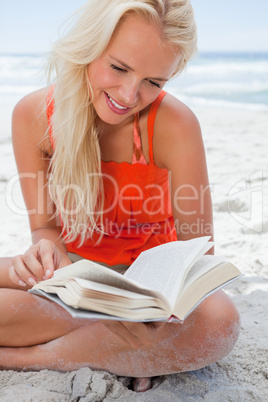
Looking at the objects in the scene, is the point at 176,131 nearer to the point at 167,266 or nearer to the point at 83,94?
the point at 83,94

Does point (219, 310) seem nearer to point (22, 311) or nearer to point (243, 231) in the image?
point (22, 311)

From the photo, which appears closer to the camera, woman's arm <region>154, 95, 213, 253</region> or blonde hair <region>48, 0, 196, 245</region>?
blonde hair <region>48, 0, 196, 245</region>

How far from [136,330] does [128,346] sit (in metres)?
0.34

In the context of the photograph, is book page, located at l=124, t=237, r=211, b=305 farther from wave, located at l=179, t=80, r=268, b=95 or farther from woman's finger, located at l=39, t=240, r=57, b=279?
wave, located at l=179, t=80, r=268, b=95

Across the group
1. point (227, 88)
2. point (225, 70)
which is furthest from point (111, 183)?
point (225, 70)

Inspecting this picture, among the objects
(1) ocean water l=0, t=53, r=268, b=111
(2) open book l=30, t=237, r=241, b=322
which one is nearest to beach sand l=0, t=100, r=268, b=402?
(2) open book l=30, t=237, r=241, b=322

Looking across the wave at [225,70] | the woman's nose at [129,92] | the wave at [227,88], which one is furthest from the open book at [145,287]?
the wave at [225,70]

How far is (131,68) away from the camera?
4.11 feet

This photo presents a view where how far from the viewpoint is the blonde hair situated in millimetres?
1243

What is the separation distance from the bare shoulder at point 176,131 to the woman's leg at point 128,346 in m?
0.49

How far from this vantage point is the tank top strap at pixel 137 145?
156cm

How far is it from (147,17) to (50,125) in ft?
1.66

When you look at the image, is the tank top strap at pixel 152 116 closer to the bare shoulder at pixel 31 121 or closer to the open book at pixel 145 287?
the bare shoulder at pixel 31 121

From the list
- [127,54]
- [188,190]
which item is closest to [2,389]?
[188,190]
